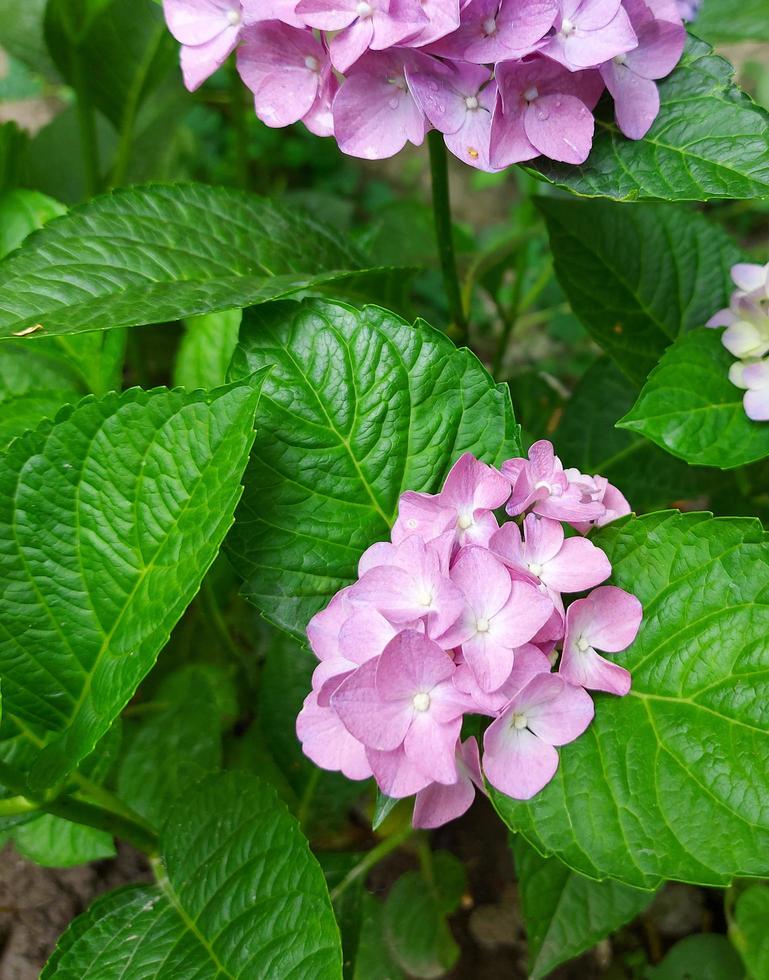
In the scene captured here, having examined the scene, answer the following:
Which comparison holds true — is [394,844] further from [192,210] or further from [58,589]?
[192,210]

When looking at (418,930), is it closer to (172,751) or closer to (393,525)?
(172,751)

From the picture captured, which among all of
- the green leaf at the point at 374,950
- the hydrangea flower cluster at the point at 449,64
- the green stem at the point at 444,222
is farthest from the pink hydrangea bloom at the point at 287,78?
the green leaf at the point at 374,950

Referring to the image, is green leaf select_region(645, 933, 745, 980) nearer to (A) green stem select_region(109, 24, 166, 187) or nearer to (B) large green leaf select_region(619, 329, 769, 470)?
(B) large green leaf select_region(619, 329, 769, 470)

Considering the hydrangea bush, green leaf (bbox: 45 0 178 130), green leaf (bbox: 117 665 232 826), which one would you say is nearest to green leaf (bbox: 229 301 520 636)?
the hydrangea bush

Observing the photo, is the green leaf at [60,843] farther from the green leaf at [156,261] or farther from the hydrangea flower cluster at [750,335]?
the hydrangea flower cluster at [750,335]

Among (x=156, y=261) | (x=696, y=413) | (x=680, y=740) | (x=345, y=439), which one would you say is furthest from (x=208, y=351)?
(x=680, y=740)
